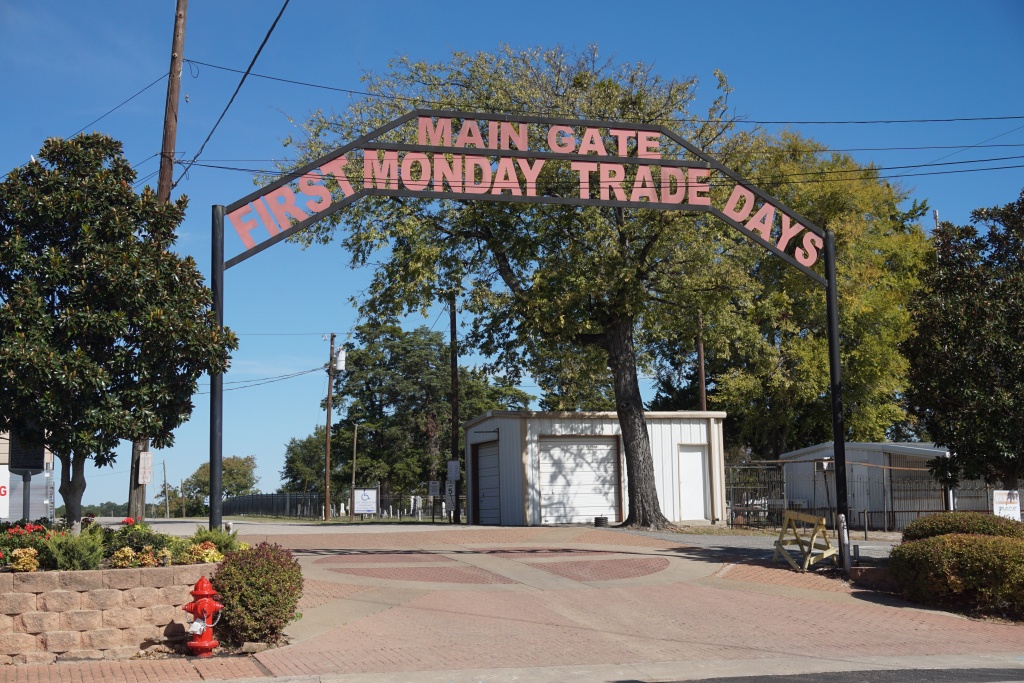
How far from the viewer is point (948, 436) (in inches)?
644

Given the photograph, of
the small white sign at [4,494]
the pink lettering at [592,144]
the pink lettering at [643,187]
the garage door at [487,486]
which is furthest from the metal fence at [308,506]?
the pink lettering at [592,144]

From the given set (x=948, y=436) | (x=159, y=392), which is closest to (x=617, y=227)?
(x=948, y=436)

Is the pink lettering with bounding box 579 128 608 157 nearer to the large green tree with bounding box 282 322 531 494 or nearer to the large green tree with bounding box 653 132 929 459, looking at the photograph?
the large green tree with bounding box 653 132 929 459

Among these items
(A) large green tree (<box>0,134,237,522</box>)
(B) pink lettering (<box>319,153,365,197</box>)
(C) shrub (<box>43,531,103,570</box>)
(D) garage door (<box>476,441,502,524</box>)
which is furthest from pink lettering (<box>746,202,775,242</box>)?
(D) garage door (<box>476,441,502,524</box>)

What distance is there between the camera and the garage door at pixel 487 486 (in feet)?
94.8

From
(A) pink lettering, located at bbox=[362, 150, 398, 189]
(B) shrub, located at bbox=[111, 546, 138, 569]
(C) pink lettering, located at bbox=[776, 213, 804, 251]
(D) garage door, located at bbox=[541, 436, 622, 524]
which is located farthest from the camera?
(D) garage door, located at bbox=[541, 436, 622, 524]

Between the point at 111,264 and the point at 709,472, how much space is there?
2076cm

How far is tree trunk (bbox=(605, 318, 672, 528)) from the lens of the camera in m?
25.0

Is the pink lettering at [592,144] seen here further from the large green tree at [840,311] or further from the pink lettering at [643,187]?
the large green tree at [840,311]

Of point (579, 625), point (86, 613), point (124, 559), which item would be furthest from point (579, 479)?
point (86, 613)

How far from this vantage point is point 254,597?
10.9 meters

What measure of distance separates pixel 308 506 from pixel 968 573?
158ft

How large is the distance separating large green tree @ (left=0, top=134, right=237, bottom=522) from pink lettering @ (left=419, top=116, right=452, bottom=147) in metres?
4.59

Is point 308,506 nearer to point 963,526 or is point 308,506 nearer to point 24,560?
point 963,526
